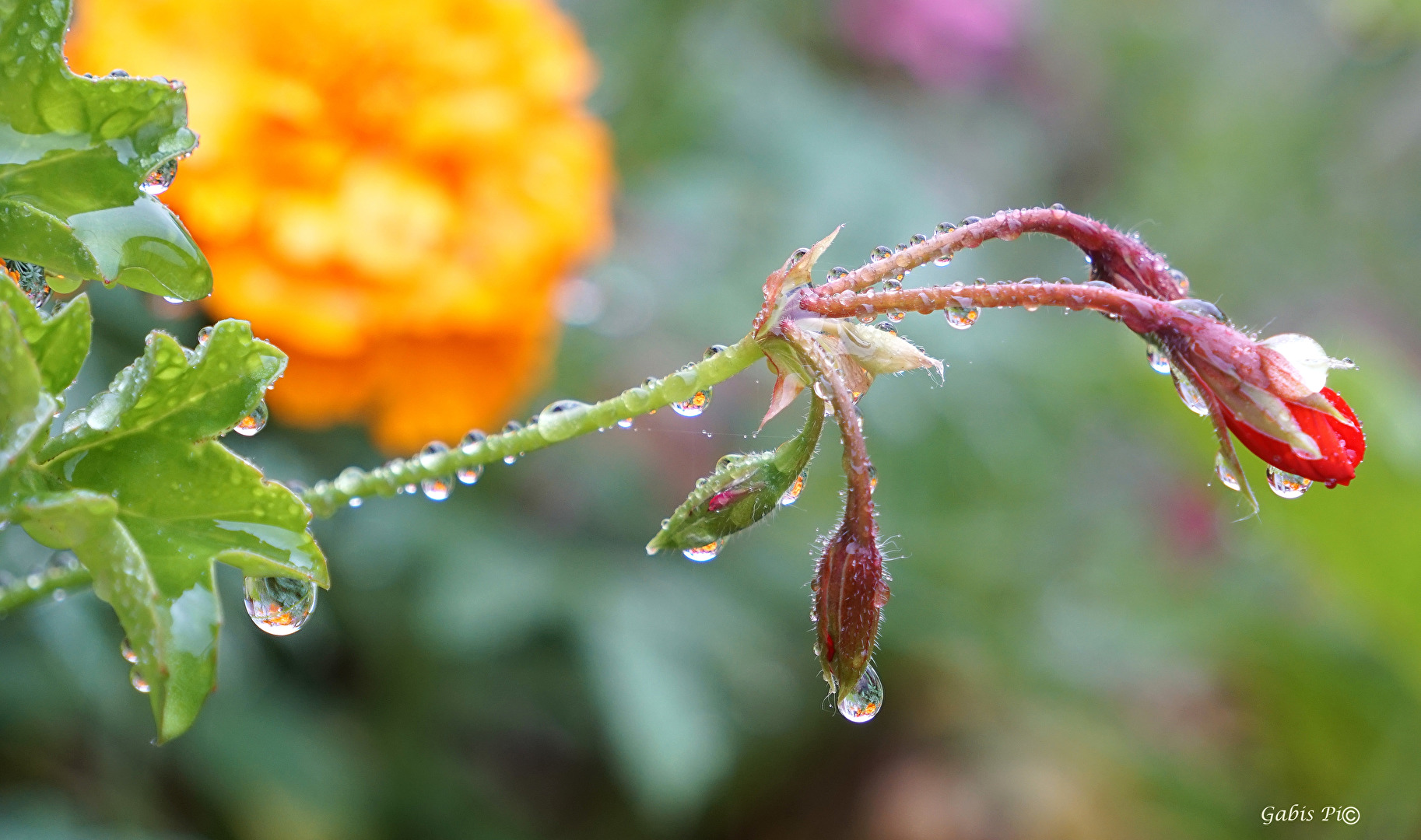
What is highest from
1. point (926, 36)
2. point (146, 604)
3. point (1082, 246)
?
point (926, 36)

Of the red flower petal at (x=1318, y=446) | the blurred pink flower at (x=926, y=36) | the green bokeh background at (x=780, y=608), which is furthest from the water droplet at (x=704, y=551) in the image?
the blurred pink flower at (x=926, y=36)

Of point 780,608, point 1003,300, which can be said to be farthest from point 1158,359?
point 780,608

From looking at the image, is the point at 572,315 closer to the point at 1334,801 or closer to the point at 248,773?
the point at 248,773

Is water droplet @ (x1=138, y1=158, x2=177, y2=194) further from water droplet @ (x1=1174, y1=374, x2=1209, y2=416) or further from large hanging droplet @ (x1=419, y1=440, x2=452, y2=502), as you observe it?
water droplet @ (x1=1174, y1=374, x2=1209, y2=416)

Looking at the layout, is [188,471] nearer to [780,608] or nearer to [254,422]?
[254,422]

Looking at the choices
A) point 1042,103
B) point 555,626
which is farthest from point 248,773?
point 1042,103

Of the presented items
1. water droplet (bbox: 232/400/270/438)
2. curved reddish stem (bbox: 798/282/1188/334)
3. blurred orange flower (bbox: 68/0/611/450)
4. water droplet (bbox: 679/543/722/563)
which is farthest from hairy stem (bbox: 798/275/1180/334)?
blurred orange flower (bbox: 68/0/611/450)

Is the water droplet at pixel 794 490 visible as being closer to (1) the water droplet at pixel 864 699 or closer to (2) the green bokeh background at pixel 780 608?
(1) the water droplet at pixel 864 699
